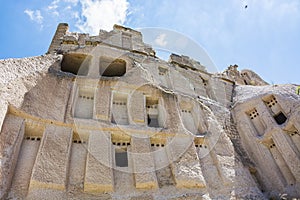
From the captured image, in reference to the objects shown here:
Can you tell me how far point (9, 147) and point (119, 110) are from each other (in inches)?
153

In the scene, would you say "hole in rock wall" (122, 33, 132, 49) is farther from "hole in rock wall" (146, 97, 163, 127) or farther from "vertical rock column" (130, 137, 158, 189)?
"vertical rock column" (130, 137, 158, 189)

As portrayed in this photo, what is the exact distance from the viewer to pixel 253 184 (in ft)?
28.5

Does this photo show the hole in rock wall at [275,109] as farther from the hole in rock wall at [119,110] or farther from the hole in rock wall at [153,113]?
the hole in rock wall at [119,110]

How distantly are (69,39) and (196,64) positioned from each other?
7152 millimetres

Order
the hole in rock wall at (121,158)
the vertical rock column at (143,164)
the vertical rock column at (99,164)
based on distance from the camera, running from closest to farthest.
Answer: the vertical rock column at (99,164) < the vertical rock column at (143,164) < the hole in rock wall at (121,158)

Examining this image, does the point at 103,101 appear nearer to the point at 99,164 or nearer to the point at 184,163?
the point at 99,164

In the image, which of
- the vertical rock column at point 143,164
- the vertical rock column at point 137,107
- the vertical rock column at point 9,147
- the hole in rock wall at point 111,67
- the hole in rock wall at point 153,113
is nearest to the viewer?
the vertical rock column at point 9,147

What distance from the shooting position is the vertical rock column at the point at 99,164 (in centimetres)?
645

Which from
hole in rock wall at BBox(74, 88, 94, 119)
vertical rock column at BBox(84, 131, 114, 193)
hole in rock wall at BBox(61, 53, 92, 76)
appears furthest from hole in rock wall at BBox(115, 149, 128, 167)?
hole in rock wall at BBox(61, 53, 92, 76)

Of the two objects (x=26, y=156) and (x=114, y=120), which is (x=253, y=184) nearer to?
(x=114, y=120)

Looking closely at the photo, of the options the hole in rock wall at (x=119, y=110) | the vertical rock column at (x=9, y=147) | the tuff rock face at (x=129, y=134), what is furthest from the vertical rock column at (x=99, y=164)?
the vertical rock column at (x=9, y=147)

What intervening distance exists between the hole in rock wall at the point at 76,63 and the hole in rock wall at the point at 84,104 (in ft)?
5.45

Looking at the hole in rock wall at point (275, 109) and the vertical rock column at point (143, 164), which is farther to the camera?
the hole in rock wall at point (275, 109)

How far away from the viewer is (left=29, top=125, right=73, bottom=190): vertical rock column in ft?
19.9
